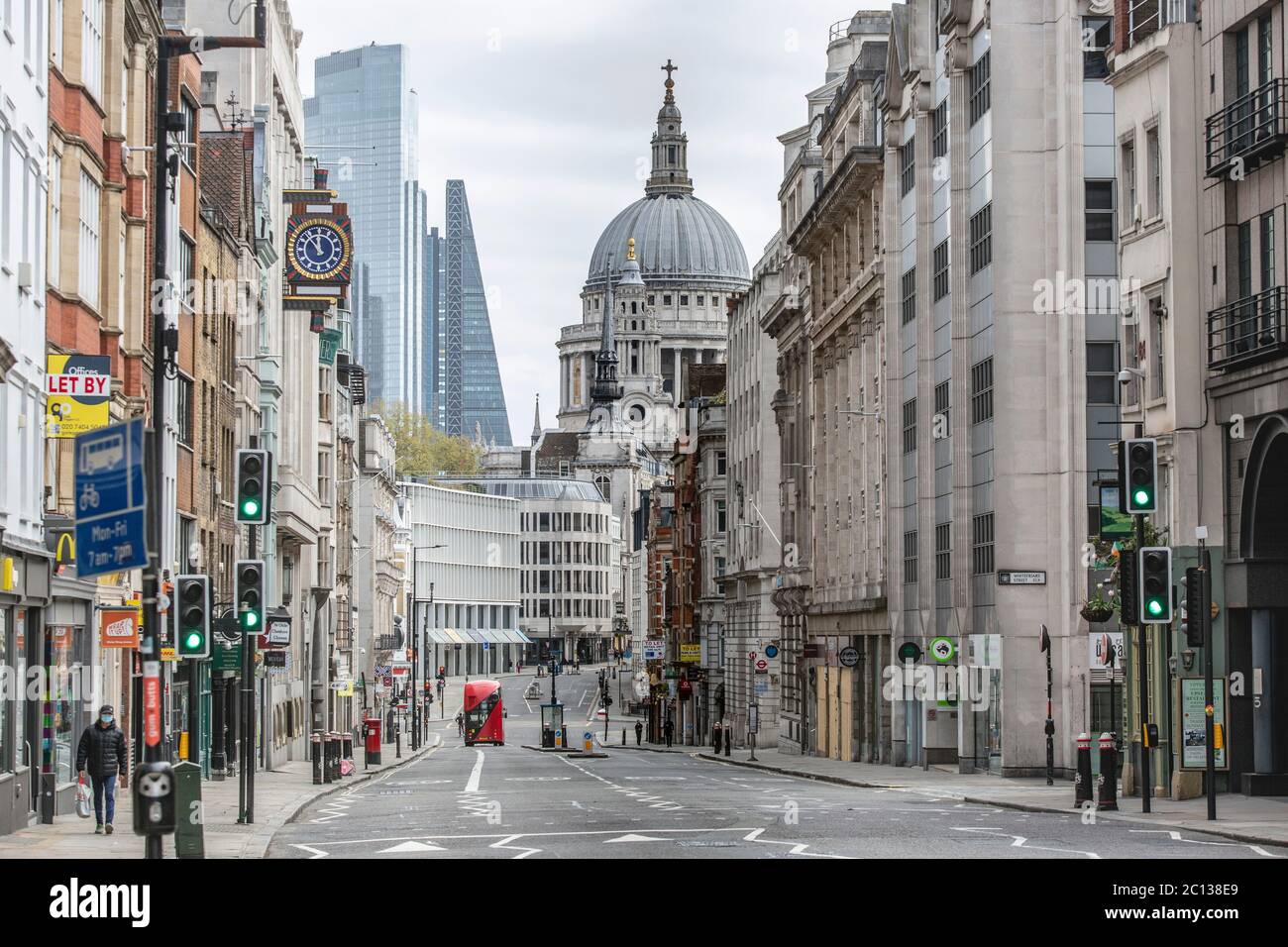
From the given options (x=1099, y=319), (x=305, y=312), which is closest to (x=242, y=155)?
Answer: (x=305, y=312)

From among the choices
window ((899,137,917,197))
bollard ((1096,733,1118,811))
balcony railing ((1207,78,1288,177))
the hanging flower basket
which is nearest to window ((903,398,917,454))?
window ((899,137,917,197))

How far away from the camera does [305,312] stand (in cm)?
8200

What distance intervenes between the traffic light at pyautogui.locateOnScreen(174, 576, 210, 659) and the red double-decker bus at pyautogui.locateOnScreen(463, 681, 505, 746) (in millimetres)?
79457

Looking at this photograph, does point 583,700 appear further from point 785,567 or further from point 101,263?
point 101,263

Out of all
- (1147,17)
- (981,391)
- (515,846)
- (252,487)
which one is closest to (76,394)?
(252,487)

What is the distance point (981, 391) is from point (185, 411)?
757 inches

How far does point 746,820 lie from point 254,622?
7.43m

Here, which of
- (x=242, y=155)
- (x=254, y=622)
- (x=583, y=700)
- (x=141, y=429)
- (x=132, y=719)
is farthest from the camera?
(x=583, y=700)

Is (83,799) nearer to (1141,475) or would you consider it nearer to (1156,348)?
(1141,475)

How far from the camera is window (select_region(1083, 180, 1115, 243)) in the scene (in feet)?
171

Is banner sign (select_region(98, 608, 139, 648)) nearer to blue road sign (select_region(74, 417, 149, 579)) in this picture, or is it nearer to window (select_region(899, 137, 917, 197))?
blue road sign (select_region(74, 417, 149, 579))

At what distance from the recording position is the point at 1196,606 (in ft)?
107

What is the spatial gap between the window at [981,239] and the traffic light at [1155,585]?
22.6m
